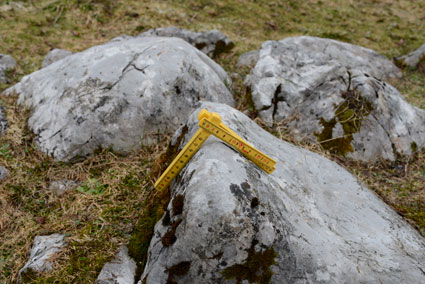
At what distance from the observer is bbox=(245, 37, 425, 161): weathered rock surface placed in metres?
6.43

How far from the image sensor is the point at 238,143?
139 inches

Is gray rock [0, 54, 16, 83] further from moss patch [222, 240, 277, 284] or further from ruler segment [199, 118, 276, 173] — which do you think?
moss patch [222, 240, 277, 284]

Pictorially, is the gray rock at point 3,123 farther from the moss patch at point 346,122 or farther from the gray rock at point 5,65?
the moss patch at point 346,122

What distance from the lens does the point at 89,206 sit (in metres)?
4.80

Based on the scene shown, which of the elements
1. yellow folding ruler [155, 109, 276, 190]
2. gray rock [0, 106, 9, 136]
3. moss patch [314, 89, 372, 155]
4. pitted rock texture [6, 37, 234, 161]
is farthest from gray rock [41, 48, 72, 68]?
moss patch [314, 89, 372, 155]

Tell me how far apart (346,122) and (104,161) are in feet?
18.3

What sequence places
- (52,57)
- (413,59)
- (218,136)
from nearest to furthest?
(218,136) < (52,57) < (413,59)

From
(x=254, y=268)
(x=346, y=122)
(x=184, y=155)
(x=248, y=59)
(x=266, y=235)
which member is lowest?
(x=248, y=59)

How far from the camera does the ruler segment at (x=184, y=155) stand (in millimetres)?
3477

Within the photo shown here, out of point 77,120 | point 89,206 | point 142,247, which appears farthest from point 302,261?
point 77,120

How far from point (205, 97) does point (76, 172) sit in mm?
3340

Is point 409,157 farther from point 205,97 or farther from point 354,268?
point 205,97

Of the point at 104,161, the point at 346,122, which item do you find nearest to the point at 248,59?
the point at 346,122

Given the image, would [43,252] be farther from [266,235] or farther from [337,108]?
[337,108]
